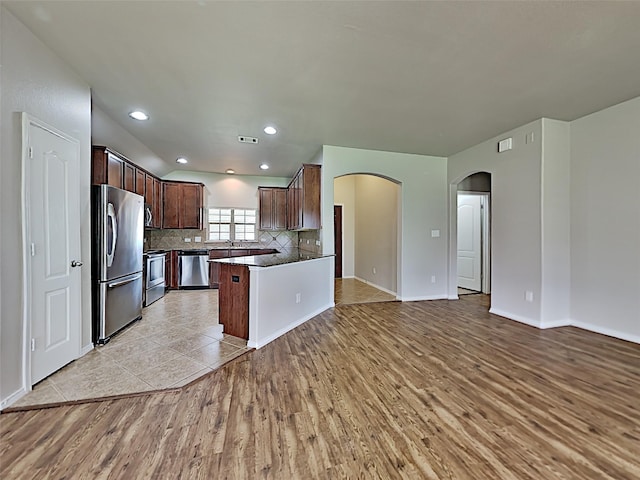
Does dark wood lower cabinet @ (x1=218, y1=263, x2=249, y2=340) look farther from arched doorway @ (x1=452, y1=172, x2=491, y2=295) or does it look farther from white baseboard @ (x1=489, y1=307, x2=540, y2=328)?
arched doorway @ (x1=452, y1=172, x2=491, y2=295)

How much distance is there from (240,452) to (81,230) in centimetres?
251

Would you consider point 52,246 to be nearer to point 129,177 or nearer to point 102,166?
point 102,166

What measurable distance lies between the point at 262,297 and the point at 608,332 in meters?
4.13

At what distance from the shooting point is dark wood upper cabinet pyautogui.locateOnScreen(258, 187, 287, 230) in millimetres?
6883

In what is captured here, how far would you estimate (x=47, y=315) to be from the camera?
7.38ft

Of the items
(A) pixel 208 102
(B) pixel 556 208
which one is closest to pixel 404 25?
(A) pixel 208 102

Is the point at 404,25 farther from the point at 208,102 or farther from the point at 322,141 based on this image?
the point at 322,141

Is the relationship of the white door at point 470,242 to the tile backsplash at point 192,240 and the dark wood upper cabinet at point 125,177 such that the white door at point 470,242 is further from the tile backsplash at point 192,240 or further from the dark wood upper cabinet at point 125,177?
the dark wood upper cabinet at point 125,177

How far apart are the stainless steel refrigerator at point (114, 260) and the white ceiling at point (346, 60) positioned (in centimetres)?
111

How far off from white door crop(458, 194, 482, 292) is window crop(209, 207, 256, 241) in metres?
4.97

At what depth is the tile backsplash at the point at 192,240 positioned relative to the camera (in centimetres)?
623

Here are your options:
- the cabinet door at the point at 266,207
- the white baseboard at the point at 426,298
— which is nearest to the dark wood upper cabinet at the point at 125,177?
the cabinet door at the point at 266,207

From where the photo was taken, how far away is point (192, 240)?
657 cm

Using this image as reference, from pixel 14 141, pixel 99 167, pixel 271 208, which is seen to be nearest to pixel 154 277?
pixel 99 167
